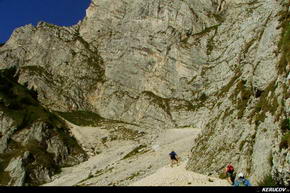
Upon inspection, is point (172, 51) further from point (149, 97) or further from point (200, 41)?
point (149, 97)

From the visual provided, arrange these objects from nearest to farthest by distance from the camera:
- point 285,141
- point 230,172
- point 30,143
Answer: point 285,141
point 230,172
point 30,143

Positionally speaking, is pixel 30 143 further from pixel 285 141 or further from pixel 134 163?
pixel 285 141

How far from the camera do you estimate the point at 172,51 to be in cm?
18412

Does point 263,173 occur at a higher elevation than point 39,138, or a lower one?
lower

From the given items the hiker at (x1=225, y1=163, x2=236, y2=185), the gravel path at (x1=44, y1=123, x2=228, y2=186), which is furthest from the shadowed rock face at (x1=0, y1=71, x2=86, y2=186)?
the hiker at (x1=225, y1=163, x2=236, y2=185)

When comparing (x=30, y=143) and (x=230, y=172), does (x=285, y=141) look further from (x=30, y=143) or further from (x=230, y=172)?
(x=30, y=143)

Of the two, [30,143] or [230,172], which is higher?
[30,143]

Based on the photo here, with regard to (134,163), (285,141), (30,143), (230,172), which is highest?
(30,143)

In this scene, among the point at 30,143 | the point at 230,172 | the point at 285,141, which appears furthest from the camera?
the point at 30,143

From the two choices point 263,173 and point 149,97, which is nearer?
point 263,173

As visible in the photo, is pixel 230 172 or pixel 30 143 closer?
pixel 230 172

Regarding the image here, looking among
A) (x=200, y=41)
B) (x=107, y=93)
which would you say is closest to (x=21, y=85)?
(x=107, y=93)

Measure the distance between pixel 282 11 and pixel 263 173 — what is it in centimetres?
2111

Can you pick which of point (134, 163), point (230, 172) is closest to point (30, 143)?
point (134, 163)
